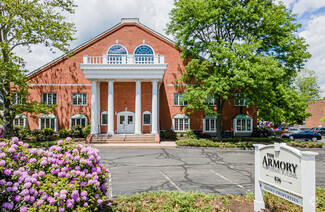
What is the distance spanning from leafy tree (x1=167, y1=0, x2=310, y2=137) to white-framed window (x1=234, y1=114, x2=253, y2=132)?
4464 mm

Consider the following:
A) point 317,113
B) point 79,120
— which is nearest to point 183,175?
point 79,120

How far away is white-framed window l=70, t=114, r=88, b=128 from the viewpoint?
25672 millimetres

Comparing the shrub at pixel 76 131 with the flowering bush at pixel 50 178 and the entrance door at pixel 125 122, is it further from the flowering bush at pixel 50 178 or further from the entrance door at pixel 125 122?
the flowering bush at pixel 50 178

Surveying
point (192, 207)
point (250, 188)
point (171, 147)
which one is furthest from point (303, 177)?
point (171, 147)

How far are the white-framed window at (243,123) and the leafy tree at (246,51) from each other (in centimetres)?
446

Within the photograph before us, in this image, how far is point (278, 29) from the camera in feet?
68.1

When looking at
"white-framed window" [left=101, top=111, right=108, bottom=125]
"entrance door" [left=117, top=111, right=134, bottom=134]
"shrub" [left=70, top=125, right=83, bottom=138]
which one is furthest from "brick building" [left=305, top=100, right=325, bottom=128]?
"shrub" [left=70, top=125, right=83, bottom=138]

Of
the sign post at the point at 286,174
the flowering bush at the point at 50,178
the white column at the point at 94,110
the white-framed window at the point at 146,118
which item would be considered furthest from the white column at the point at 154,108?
the flowering bush at the point at 50,178

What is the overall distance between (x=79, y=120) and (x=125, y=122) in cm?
586

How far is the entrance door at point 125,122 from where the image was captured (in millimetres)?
25125

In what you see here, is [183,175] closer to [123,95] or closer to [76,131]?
[123,95]

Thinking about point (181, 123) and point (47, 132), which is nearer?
point (47, 132)

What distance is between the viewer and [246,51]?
18.2 meters

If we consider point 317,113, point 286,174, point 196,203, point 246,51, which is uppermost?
point 246,51
